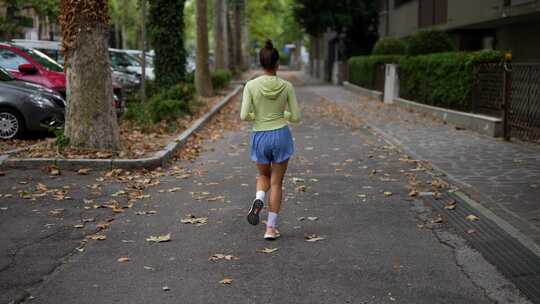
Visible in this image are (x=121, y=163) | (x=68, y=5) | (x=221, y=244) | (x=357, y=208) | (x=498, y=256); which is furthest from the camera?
(x=68, y=5)

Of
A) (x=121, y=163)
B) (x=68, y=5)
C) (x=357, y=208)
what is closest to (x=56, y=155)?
(x=121, y=163)

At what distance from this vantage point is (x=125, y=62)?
87.5 feet

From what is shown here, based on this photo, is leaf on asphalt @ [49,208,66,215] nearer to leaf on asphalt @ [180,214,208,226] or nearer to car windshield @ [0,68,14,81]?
leaf on asphalt @ [180,214,208,226]

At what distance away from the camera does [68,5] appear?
10.6m

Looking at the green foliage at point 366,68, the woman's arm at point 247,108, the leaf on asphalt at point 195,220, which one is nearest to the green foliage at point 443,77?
the green foliage at point 366,68

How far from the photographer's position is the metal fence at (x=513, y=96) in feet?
41.5

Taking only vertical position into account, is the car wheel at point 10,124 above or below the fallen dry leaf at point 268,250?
above

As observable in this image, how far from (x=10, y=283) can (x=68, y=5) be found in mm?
6446

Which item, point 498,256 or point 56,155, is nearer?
point 498,256

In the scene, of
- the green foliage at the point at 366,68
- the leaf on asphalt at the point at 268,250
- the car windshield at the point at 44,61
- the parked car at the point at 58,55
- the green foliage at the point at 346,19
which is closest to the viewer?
the leaf on asphalt at the point at 268,250

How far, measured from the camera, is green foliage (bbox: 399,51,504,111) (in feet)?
51.9

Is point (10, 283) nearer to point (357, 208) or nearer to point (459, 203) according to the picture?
point (357, 208)

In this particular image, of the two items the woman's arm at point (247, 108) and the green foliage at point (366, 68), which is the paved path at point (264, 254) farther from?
the green foliage at point (366, 68)

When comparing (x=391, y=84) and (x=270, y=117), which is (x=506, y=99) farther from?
(x=391, y=84)
